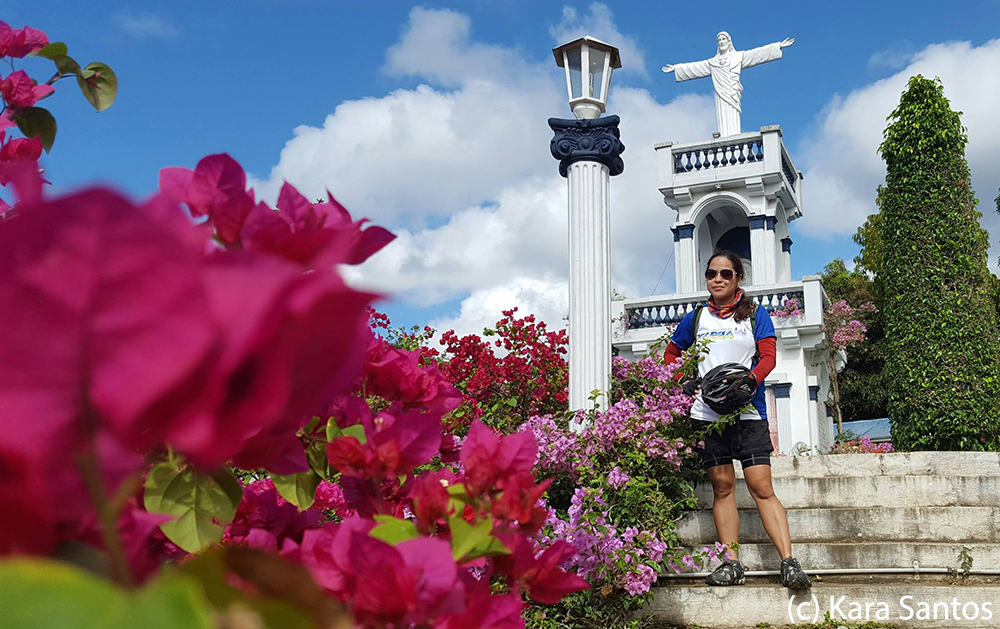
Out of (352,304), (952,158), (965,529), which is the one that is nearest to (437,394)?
(352,304)

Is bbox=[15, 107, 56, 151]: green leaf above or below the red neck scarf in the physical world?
below

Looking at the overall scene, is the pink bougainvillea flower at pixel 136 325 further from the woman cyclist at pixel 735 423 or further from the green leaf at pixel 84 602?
the woman cyclist at pixel 735 423

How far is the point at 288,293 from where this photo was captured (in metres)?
0.29

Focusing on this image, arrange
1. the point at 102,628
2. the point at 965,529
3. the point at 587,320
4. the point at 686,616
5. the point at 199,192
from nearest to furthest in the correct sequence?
1. the point at 102,628
2. the point at 199,192
3. the point at 686,616
4. the point at 965,529
5. the point at 587,320

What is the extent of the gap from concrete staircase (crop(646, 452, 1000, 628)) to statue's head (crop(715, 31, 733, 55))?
1347 cm

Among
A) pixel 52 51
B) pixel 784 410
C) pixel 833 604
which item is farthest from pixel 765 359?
pixel 784 410

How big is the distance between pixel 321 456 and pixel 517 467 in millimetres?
303

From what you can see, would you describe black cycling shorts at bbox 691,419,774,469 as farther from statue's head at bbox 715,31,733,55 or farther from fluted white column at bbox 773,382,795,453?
statue's head at bbox 715,31,733,55

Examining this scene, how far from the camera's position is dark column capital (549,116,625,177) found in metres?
5.70

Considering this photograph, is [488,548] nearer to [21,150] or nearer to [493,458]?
[493,458]

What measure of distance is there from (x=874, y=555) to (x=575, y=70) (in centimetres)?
386

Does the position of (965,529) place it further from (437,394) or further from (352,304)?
(352,304)

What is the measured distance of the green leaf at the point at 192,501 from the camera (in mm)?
745

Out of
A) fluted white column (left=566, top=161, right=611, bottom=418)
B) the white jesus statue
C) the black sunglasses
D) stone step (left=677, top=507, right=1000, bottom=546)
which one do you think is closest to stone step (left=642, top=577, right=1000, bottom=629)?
stone step (left=677, top=507, right=1000, bottom=546)
